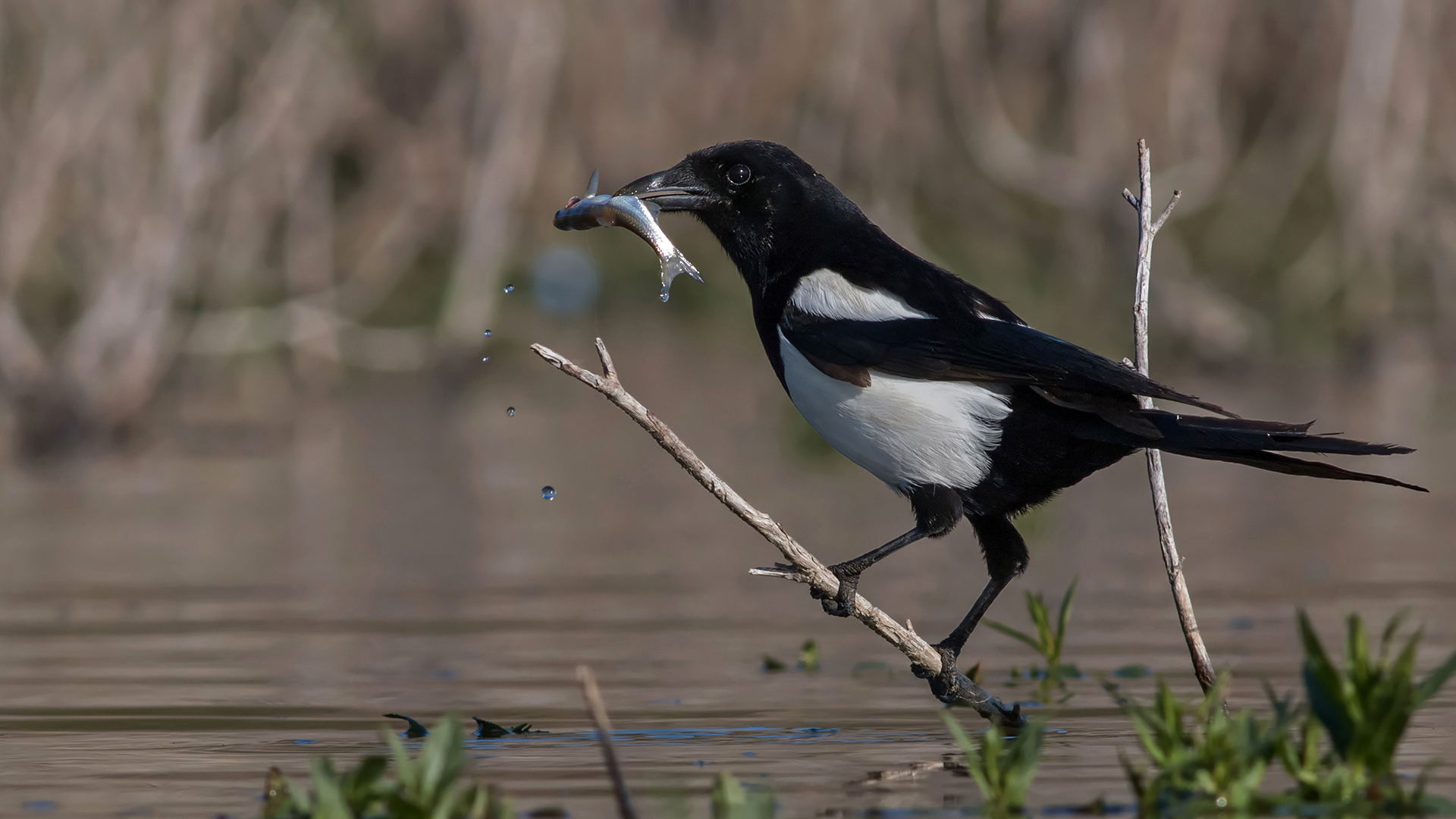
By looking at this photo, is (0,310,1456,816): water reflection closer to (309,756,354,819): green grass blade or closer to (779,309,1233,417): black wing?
(309,756,354,819): green grass blade

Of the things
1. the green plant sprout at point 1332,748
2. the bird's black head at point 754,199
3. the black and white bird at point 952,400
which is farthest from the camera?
the bird's black head at point 754,199

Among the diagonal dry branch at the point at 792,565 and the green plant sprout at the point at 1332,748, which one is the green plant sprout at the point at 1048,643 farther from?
the green plant sprout at the point at 1332,748

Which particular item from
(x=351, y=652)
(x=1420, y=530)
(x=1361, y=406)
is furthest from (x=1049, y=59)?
(x=351, y=652)

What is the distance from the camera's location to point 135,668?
5492mm

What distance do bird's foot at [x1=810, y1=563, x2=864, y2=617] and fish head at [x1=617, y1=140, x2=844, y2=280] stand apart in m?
1.00

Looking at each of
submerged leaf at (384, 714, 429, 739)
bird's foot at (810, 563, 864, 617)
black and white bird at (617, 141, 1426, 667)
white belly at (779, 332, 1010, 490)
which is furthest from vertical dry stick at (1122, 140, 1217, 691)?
submerged leaf at (384, 714, 429, 739)

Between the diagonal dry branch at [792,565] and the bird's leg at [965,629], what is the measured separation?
0.04 metres

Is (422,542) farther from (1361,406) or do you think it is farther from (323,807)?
(1361,406)

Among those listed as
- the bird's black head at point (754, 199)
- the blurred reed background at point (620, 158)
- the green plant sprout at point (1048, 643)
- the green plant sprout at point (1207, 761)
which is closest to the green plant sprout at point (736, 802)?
the green plant sprout at point (1207, 761)

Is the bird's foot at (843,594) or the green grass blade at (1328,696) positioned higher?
the bird's foot at (843,594)

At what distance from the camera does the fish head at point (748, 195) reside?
204 inches

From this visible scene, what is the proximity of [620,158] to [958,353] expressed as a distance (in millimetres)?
16180

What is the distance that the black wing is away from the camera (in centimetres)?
446

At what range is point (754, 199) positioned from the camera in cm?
523
